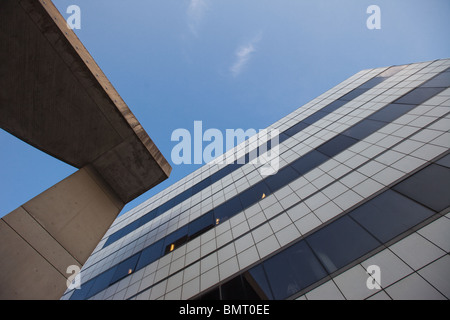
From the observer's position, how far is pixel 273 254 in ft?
25.7

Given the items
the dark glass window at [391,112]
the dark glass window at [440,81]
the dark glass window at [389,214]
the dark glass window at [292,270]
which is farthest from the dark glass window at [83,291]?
the dark glass window at [440,81]

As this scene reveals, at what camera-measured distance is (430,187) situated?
6828 mm

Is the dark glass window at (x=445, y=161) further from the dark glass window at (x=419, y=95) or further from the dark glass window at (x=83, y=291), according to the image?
the dark glass window at (x=83, y=291)

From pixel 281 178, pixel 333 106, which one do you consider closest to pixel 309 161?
pixel 281 178

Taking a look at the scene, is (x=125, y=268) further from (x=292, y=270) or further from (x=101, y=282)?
(x=292, y=270)

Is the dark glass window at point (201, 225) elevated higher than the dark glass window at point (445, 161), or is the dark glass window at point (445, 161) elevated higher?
the dark glass window at point (445, 161)

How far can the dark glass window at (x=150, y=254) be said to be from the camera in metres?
A: 12.0

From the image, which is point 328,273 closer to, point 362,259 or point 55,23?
point 362,259

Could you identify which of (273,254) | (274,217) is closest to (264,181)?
(274,217)

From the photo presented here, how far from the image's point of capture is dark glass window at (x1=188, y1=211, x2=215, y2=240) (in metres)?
12.0

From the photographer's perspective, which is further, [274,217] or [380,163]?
[274,217]

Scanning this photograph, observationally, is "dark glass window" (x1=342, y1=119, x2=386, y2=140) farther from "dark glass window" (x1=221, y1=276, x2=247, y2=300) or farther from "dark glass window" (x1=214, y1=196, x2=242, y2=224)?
"dark glass window" (x1=221, y1=276, x2=247, y2=300)

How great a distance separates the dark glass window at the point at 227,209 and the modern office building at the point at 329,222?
3.5 inches

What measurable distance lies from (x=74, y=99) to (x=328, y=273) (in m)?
10.3
